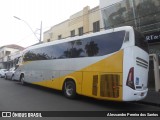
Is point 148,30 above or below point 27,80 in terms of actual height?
above

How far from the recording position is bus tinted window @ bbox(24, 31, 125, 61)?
31.9ft

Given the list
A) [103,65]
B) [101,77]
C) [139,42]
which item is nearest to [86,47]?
[103,65]

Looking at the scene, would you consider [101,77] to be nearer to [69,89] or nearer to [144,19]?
[69,89]

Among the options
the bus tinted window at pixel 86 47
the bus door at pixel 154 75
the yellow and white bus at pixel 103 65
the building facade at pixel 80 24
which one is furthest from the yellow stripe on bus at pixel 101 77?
the building facade at pixel 80 24

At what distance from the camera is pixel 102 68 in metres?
9.97

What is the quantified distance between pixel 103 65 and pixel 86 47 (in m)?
1.71

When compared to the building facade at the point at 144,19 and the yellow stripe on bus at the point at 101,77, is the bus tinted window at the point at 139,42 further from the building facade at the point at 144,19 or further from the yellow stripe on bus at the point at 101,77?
Answer: the building facade at the point at 144,19

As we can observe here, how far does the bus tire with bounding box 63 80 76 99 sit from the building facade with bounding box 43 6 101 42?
807cm

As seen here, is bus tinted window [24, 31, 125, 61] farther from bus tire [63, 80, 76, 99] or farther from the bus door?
the bus door

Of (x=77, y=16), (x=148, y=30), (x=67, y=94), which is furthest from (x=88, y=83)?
(x=77, y=16)

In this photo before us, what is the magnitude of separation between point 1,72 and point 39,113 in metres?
29.3

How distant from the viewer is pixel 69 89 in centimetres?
1207

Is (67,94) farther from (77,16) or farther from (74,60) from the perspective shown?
(77,16)

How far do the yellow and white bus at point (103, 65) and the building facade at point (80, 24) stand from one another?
7315 mm
